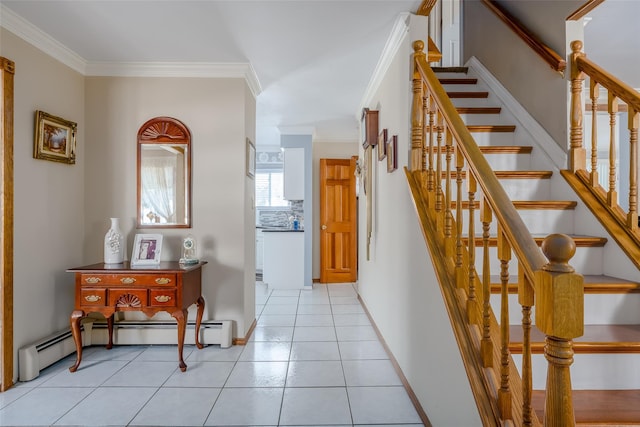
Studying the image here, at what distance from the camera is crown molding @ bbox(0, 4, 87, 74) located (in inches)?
94.7

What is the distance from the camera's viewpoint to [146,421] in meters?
2.02

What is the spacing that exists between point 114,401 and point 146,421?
38 cm

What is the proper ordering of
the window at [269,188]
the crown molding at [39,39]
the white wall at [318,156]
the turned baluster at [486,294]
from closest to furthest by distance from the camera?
the turned baluster at [486,294]
the crown molding at [39,39]
the white wall at [318,156]
the window at [269,188]

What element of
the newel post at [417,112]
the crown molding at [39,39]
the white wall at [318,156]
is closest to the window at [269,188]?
the white wall at [318,156]

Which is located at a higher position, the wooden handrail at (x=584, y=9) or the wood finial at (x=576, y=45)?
the wooden handrail at (x=584, y=9)

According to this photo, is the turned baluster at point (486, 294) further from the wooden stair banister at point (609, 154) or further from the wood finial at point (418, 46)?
the wood finial at point (418, 46)

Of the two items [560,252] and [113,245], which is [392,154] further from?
[113,245]

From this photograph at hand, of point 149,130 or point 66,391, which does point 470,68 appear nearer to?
point 149,130

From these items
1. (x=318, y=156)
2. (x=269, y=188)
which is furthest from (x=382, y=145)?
(x=269, y=188)

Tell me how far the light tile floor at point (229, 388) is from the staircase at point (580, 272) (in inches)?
36.5

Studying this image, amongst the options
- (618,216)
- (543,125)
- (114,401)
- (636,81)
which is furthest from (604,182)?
(114,401)

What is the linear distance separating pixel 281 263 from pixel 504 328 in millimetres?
4771

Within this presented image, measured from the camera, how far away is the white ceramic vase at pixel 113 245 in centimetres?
296

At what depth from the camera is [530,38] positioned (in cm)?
264
